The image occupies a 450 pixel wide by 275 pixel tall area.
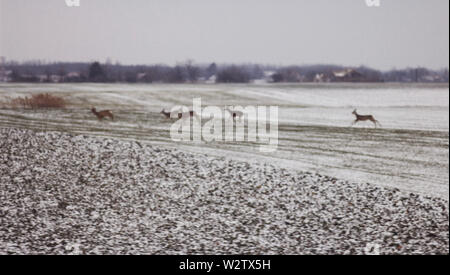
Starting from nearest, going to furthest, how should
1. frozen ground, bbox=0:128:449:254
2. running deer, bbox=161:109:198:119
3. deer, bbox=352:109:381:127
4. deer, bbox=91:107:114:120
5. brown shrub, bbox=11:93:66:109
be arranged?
frozen ground, bbox=0:128:449:254 < brown shrub, bbox=11:93:66:109 < running deer, bbox=161:109:198:119 < deer, bbox=91:107:114:120 < deer, bbox=352:109:381:127

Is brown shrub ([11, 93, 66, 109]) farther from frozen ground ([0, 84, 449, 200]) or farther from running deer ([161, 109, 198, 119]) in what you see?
running deer ([161, 109, 198, 119])

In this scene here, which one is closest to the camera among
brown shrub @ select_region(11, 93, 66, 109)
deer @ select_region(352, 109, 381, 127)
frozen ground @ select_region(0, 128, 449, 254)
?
frozen ground @ select_region(0, 128, 449, 254)

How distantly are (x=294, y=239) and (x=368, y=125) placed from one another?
42.5 feet

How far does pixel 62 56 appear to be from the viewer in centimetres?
1411

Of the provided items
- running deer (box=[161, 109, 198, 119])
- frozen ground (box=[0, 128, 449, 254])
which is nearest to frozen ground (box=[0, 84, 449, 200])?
running deer (box=[161, 109, 198, 119])

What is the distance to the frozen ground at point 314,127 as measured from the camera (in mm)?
15227

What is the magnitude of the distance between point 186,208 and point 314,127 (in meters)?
12.5

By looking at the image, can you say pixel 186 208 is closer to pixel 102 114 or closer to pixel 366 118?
pixel 102 114

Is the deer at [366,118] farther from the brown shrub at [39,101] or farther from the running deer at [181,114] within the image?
the brown shrub at [39,101]

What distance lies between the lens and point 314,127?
22.8m

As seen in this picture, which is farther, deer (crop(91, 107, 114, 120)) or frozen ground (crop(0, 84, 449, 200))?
deer (crop(91, 107, 114, 120))

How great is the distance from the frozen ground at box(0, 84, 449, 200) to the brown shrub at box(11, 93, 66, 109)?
11.1 inches

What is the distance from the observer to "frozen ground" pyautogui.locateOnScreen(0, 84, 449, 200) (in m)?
15.2

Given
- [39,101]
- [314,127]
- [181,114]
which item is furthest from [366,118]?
[39,101]
